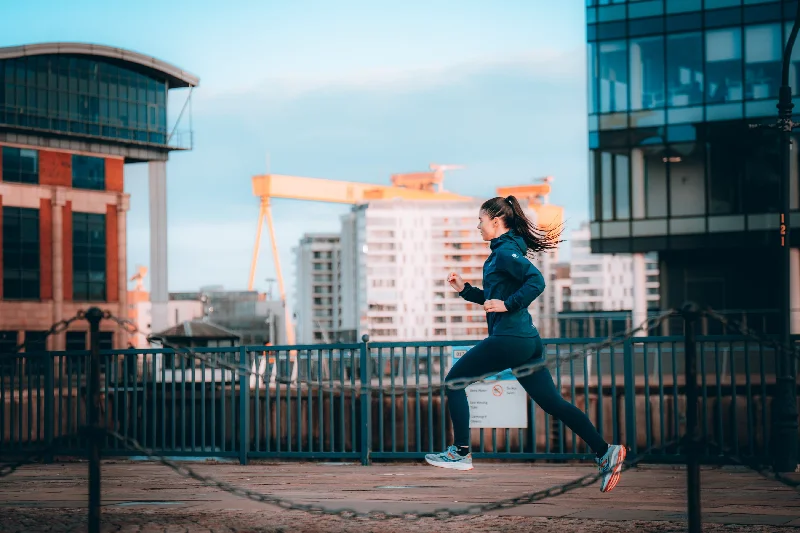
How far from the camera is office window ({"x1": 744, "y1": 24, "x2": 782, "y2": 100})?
4534 cm

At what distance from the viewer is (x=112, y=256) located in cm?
8125

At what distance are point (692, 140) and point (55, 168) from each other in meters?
46.8

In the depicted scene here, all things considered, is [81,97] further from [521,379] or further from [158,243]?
[521,379]

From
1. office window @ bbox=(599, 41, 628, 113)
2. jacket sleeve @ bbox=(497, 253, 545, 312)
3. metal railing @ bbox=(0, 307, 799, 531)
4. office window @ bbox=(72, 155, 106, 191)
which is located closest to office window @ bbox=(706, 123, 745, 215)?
office window @ bbox=(599, 41, 628, 113)

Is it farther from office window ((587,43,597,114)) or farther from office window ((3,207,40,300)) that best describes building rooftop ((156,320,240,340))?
office window ((587,43,597,114))

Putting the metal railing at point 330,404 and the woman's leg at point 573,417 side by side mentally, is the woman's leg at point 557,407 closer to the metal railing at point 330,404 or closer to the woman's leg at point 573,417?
the woman's leg at point 573,417

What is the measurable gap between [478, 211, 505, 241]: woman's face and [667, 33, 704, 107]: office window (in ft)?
131

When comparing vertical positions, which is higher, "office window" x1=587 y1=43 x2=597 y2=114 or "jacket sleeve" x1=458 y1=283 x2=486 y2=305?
"office window" x1=587 y1=43 x2=597 y2=114

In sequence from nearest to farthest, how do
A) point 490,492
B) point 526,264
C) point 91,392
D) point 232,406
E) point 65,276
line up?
point 91,392 → point 526,264 → point 490,492 → point 232,406 → point 65,276

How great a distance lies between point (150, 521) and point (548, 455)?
16.8 ft

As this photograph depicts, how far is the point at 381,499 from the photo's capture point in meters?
8.63

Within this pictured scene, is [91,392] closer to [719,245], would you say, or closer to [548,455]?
[548,455]

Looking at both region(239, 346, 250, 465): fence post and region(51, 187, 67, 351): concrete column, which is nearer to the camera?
region(239, 346, 250, 465): fence post

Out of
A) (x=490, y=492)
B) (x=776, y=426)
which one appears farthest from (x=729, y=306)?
(x=490, y=492)
